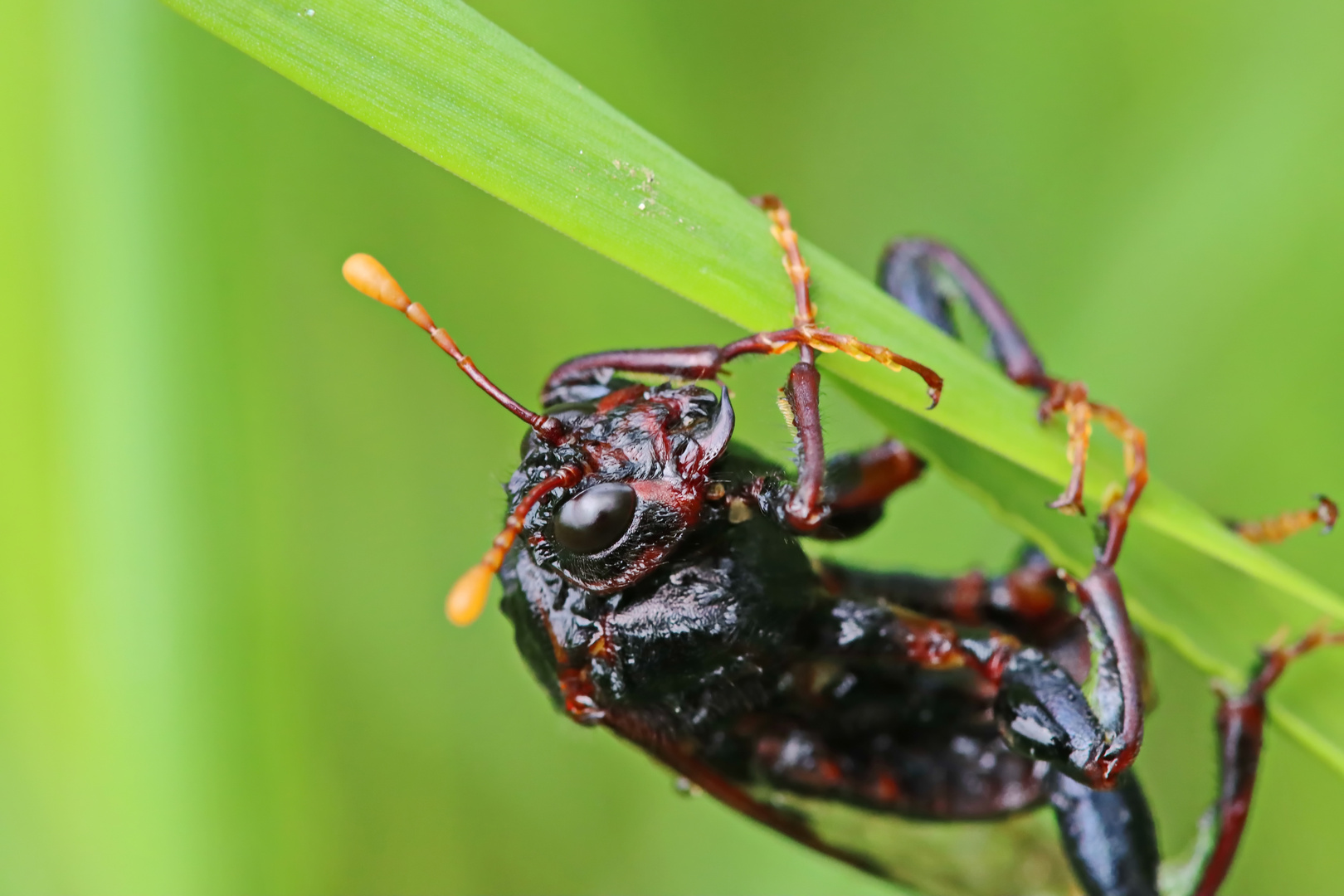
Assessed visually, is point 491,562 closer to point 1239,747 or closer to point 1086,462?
point 1086,462

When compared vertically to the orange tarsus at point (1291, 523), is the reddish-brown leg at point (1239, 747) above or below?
below

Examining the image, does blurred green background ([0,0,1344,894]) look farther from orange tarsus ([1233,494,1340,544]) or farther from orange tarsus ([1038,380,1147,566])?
orange tarsus ([1233,494,1340,544])

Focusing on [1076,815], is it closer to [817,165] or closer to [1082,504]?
[1082,504]

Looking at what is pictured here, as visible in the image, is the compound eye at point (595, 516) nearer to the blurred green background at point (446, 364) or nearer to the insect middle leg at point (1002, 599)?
the blurred green background at point (446, 364)

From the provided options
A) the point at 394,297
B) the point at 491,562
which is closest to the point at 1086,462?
the point at 491,562

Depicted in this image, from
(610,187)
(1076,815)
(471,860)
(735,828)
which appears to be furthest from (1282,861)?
(610,187)

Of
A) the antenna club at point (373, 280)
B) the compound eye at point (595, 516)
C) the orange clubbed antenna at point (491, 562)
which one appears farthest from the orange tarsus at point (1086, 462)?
the antenna club at point (373, 280)

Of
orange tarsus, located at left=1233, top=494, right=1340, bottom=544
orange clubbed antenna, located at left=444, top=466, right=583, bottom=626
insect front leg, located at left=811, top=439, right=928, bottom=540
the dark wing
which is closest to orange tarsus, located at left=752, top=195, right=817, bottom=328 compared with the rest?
orange clubbed antenna, located at left=444, top=466, right=583, bottom=626
